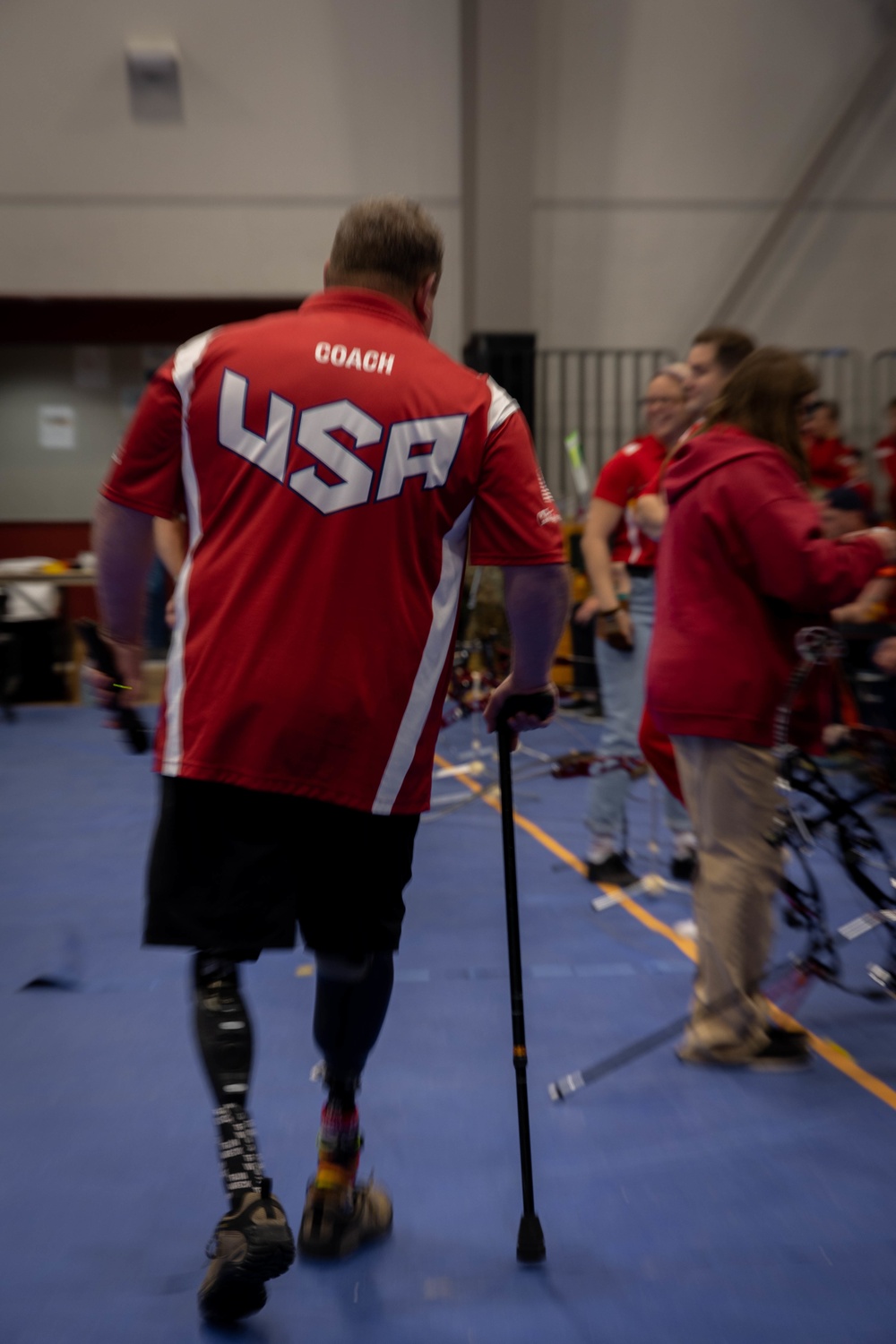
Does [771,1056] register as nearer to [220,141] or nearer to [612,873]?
[612,873]

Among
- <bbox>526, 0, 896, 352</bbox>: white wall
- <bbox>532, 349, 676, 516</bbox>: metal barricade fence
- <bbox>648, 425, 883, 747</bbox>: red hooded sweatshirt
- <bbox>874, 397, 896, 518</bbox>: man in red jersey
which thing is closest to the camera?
<bbox>648, 425, 883, 747</bbox>: red hooded sweatshirt

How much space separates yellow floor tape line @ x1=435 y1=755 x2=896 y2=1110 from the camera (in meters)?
2.49

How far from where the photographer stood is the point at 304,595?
5.12 ft

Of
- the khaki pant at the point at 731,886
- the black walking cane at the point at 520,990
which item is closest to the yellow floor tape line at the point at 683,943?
the khaki pant at the point at 731,886

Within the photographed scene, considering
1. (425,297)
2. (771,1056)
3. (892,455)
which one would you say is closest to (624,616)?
(771,1056)

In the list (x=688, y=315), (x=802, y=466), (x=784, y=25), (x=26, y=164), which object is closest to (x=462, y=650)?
(x=802, y=466)

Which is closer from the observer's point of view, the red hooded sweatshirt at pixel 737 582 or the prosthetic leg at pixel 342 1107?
the prosthetic leg at pixel 342 1107

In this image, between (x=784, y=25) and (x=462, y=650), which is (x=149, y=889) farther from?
(x=784, y=25)

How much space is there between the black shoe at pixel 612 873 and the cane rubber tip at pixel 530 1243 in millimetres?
2239

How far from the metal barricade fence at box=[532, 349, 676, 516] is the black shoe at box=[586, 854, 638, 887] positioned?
6.83 m

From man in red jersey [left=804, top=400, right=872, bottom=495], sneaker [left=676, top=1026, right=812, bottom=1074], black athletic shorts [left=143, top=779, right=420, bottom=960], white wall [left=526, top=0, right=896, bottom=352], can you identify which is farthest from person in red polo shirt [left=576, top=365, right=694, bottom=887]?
white wall [left=526, top=0, right=896, bottom=352]

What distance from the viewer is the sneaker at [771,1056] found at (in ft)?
8.36

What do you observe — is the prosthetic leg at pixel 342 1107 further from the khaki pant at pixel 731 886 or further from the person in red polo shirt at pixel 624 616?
the person in red polo shirt at pixel 624 616

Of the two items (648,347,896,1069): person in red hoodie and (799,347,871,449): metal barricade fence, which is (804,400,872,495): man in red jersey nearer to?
(799,347,871,449): metal barricade fence
